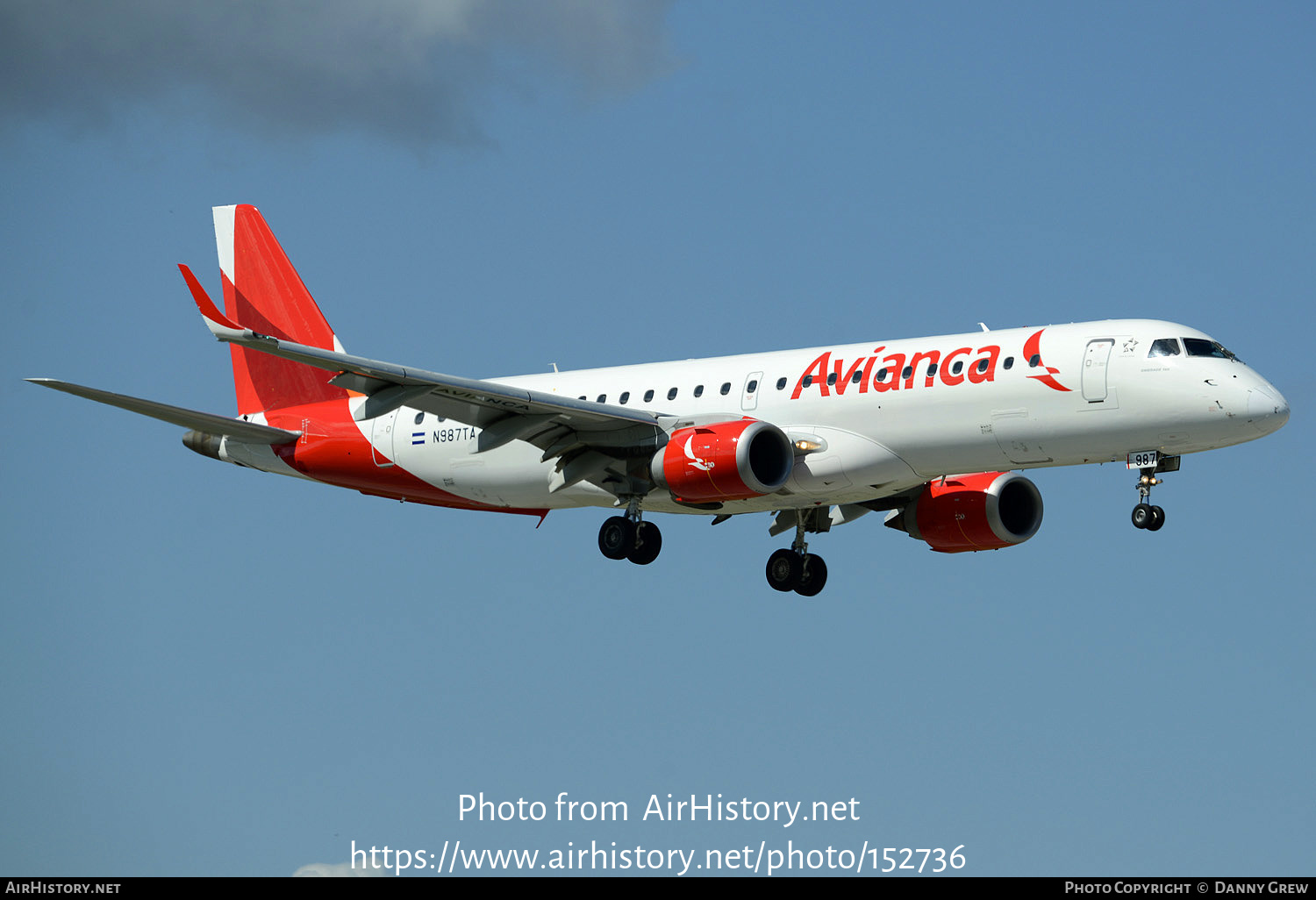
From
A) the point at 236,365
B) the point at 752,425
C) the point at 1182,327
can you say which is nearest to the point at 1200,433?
the point at 1182,327

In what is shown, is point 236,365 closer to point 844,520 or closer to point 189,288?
point 189,288

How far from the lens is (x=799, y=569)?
4588 centimetres

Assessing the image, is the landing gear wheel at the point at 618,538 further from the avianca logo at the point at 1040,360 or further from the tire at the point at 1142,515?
the tire at the point at 1142,515

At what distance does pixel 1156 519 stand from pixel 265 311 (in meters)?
25.5

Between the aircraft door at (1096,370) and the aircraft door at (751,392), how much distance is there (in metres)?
7.56

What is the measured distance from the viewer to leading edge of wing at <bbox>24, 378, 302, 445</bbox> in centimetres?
3831

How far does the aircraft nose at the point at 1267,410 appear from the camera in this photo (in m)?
36.3

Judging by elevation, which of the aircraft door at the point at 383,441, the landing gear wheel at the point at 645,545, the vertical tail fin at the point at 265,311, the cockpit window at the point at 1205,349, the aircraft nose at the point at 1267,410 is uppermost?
the vertical tail fin at the point at 265,311

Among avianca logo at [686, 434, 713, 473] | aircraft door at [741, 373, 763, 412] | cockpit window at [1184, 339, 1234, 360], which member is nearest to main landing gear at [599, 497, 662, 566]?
avianca logo at [686, 434, 713, 473]

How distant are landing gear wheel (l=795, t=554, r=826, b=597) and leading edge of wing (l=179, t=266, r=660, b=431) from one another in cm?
677

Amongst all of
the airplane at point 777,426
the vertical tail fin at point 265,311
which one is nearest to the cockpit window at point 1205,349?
the airplane at point 777,426

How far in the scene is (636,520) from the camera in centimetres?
4216

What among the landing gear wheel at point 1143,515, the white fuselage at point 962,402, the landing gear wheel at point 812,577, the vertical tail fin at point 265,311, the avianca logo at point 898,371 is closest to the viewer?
the white fuselage at point 962,402
